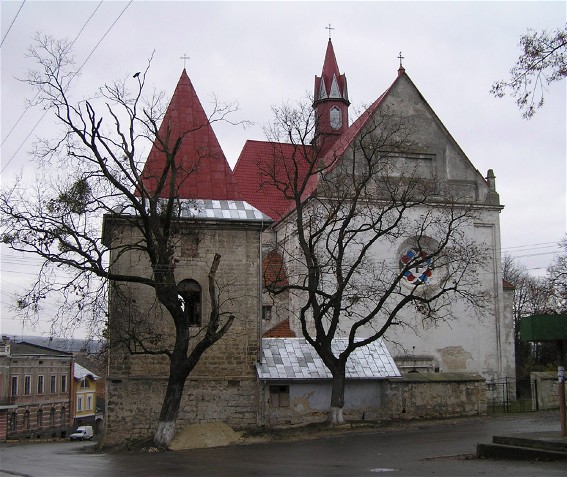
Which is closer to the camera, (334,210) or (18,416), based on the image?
(334,210)

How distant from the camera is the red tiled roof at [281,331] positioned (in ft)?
105

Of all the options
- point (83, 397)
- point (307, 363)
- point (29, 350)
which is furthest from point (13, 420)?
point (307, 363)

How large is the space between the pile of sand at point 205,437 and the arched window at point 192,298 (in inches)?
168

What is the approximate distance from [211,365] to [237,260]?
3.84 metres

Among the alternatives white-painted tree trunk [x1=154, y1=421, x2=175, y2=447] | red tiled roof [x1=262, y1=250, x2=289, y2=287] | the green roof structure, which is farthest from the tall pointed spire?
the green roof structure

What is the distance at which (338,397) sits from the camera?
75.2ft

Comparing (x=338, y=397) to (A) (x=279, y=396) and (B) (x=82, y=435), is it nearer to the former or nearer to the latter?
(A) (x=279, y=396)

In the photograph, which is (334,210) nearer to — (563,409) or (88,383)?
(563,409)

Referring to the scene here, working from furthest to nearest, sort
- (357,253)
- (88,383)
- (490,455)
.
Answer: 1. (88,383)
2. (357,253)
3. (490,455)

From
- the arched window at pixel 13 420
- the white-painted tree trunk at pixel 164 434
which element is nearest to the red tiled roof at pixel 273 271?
the white-painted tree trunk at pixel 164 434

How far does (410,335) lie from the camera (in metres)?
32.4

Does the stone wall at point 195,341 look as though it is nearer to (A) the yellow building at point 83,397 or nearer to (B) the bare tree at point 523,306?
(B) the bare tree at point 523,306

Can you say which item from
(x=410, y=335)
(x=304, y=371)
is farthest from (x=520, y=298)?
(x=304, y=371)

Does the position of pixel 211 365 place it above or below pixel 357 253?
below
